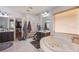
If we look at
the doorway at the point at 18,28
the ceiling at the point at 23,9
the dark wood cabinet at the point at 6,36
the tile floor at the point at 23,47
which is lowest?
the tile floor at the point at 23,47

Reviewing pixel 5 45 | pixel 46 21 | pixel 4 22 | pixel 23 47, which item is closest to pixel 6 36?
pixel 5 45

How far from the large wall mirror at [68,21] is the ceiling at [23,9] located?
11.2 inches

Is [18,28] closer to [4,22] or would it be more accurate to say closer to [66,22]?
[4,22]

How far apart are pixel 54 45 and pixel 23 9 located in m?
0.95

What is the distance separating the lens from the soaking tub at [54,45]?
5.56 feet

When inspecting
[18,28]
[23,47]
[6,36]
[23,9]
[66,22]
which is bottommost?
[23,47]

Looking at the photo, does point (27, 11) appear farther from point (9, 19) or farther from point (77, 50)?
point (77, 50)

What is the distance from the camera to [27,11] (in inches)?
69.5

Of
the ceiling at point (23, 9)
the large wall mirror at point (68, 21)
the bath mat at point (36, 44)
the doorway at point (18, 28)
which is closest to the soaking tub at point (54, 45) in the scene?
the bath mat at point (36, 44)

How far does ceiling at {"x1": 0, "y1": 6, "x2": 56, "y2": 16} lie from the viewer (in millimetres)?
1709

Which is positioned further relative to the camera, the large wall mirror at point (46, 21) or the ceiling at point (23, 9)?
the large wall mirror at point (46, 21)

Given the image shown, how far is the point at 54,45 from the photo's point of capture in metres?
1.76

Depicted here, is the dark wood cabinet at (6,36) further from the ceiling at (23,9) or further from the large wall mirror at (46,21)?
the large wall mirror at (46,21)
